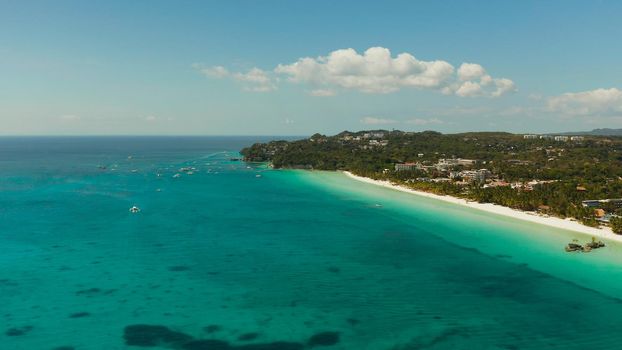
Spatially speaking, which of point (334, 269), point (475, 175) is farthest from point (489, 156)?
point (334, 269)

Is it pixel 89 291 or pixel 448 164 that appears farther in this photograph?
pixel 448 164

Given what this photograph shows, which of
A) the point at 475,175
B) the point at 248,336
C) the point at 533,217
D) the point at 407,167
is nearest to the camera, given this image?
the point at 248,336

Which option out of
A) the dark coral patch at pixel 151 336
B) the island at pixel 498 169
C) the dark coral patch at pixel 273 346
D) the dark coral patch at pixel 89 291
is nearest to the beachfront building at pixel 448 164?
the island at pixel 498 169

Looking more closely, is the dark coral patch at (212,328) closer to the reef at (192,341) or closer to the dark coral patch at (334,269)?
the reef at (192,341)

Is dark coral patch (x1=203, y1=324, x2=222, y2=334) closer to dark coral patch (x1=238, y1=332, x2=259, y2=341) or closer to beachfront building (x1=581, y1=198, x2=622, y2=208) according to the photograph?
dark coral patch (x1=238, y1=332, x2=259, y2=341)

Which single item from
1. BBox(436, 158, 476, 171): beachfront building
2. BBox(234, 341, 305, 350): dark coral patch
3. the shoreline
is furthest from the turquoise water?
BBox(436, 158, 476, 171): beachfront building

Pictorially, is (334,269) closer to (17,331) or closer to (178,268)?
(178,268)
